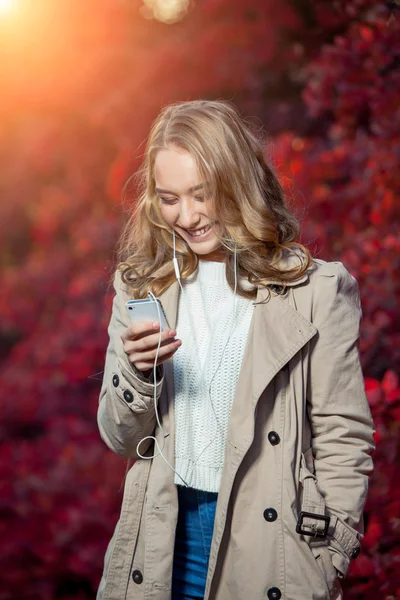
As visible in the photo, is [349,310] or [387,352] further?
[387,352]

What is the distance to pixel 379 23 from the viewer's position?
3.17 meters

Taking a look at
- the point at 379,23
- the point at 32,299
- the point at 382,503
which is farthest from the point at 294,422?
the point at 32,299

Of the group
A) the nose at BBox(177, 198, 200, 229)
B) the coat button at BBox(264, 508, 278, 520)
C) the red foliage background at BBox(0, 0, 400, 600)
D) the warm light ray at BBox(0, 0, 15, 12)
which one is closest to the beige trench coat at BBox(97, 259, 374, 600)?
the coat button at BBox(264, 508, 278, 520)

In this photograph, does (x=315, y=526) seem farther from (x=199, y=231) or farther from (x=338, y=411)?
(x=199, y=231)

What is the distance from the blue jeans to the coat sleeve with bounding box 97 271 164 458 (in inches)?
6.3

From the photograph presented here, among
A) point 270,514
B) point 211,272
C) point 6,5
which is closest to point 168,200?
point 211,272

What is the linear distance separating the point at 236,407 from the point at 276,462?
14cm

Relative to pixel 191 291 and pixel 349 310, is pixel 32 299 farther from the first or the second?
pixel 349 310

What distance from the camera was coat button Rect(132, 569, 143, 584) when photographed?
5.92 ft

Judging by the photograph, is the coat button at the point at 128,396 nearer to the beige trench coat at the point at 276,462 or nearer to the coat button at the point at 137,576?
the beige trench coat at the point at 276,462

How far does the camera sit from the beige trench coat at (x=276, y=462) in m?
1.70

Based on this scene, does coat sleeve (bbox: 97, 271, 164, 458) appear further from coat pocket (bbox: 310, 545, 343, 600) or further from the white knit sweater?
coat pocket (bbox: 310, 545, 343, 600)

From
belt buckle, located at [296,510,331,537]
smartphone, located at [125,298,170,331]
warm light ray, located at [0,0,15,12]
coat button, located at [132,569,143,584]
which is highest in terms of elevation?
warm light ray, located at [0,0,15,12]

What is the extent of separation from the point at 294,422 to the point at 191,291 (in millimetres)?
411
